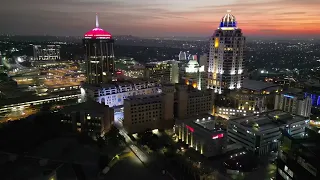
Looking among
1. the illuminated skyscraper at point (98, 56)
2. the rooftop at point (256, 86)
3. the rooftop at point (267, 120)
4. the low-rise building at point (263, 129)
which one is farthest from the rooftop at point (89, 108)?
the rooftop at point (256, 86)

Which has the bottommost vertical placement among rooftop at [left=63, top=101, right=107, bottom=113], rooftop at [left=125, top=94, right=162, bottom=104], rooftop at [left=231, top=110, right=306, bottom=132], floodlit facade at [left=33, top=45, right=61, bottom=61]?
rooftop at [left=231, top=110, right=306, bottom=132]

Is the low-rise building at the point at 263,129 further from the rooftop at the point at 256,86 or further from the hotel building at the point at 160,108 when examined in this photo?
the rooftop at the point at 256,86

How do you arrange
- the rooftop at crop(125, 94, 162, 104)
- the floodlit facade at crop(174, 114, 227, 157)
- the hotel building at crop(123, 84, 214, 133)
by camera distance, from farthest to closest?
the rooftop at crop(125, 94, 162, 104) < the hotel building at crop(123, 84, 214, 133) < the floodlit facade at crop(174, 114, 227, 157)

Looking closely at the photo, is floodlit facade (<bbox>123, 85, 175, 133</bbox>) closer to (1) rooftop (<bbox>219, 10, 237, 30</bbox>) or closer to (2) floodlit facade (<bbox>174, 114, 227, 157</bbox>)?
(2) floodlit facade (<bbox>174, 114, 227, 157</bbox>)

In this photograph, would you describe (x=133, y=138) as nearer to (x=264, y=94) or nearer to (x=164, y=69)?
(x=264, y=94)

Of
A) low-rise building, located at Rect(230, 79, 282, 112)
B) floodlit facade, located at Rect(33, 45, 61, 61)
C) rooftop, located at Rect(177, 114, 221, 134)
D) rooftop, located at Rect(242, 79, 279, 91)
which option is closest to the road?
rooftop, located at Rect(177, 114, 221, 134)

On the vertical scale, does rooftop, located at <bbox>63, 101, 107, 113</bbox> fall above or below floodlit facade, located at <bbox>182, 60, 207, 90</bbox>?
below
